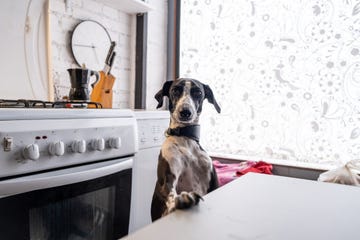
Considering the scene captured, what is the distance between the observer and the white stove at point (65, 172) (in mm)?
786

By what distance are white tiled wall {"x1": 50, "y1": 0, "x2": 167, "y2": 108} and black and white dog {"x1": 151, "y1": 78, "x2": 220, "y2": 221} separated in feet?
2.67

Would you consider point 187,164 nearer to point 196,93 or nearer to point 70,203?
point 196,93

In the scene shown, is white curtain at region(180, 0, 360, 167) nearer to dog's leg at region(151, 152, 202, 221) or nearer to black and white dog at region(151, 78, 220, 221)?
black and white dog at region(151, 78, 220, 221)

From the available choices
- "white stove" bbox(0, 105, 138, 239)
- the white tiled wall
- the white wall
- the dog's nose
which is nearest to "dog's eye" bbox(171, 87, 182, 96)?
the dog's nose

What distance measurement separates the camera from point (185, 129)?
110cm

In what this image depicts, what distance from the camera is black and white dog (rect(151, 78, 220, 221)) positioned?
39.7 inches

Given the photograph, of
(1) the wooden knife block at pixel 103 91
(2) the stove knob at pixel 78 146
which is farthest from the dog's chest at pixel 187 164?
(1) the wooden knife block at pixel 103 91

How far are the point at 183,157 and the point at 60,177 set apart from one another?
442 millimetres

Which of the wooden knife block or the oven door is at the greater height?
the wooden knife block

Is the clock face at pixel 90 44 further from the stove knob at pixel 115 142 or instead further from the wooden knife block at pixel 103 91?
the stove knob at pixel 115 142

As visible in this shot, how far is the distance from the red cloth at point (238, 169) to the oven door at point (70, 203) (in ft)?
2.24

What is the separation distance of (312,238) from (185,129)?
73 cm

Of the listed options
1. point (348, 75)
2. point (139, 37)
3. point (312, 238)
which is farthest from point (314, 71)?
point (312, 238)

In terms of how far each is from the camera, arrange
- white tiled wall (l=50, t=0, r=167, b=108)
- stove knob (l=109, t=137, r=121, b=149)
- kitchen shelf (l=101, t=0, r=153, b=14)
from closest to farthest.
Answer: stove knob (l=109, t=137, r=121, b=149) < white tiled wall (l=50, t=0, r=167, b=108) < kitchen shelf (l=101, t=0, r=153, b=14)
